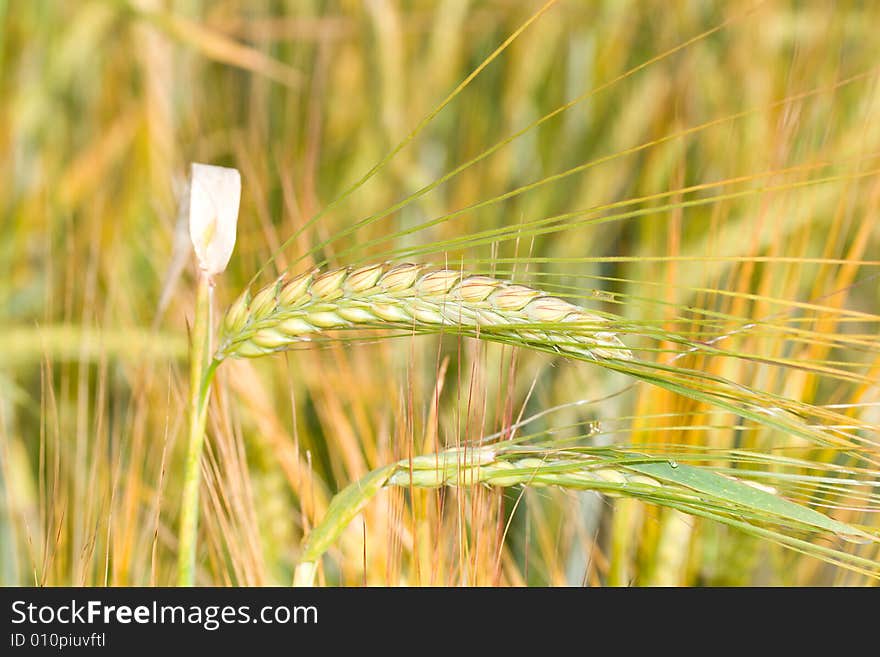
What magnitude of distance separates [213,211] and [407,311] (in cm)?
9

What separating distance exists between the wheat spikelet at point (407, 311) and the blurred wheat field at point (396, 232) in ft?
0.18

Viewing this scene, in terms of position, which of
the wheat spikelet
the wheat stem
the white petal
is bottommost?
the wheat stem

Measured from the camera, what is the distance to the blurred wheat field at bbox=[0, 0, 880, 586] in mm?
528

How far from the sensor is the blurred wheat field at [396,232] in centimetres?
53

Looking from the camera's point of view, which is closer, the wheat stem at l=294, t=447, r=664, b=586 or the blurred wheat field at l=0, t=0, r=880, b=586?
the wheat stem at l=294, t=447, r=664, b=586

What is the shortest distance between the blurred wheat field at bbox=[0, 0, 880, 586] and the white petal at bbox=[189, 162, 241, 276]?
0.12 feet

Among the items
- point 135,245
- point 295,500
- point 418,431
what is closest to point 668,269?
point 418,431

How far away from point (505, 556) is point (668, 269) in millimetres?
208

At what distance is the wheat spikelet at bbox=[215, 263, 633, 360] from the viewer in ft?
0.99

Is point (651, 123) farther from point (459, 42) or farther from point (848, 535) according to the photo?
point (848, 535)

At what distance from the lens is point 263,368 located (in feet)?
2.48

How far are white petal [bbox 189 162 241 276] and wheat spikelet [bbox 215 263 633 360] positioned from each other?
0.02 meters

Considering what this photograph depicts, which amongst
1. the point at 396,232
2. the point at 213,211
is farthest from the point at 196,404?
the point at 396,232

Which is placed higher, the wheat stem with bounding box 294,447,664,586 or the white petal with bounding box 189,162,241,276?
the white petal with bounding box 189,162,241,276
